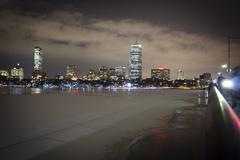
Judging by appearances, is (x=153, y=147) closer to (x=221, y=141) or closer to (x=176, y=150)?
(x=176, y=150)

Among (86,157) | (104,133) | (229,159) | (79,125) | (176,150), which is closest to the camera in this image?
(229,159)

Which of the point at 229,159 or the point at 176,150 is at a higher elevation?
the point at 229,159

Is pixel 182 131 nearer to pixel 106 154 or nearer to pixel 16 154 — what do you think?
pixel 106 154

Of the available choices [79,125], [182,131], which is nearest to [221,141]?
[182,131]

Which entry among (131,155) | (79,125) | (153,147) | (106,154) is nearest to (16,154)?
(106,154)

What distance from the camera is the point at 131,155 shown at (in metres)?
8.54

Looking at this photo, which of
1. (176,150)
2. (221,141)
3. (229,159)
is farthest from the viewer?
(176,150)

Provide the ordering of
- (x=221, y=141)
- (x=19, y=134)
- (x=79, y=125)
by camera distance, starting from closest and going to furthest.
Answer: (x=221, y=141), (x=19, y=134), (x=79, y=125)

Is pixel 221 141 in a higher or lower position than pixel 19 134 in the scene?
higher

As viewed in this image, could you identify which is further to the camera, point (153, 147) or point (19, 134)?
point (19, 134)

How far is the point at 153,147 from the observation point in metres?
9.70

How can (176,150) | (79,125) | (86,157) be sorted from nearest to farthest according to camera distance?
(86,157) → (176,150) → (79,125)

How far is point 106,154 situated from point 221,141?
6419 millimetres

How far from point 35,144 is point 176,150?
4094mm
